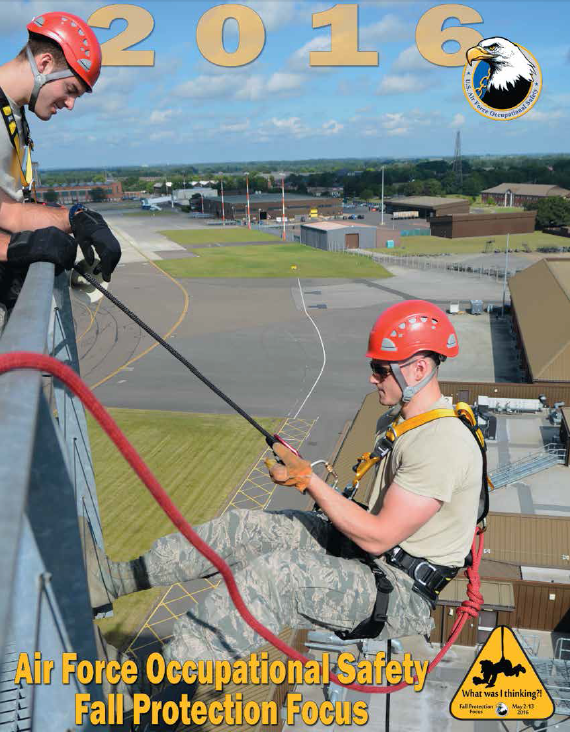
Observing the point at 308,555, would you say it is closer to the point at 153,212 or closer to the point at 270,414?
the point at 270,414

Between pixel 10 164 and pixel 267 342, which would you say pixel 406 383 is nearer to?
pixel 10 164

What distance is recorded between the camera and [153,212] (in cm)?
19500

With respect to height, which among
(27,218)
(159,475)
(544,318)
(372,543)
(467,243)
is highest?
(467,243)

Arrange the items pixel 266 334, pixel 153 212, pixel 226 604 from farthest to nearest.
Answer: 1. pixel 153 212
2. pixel 266 334
3. pixel 226 604

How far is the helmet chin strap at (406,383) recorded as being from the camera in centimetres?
605

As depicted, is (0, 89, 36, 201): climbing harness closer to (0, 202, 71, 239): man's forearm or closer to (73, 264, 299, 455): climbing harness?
(0, 202, 71, 239): man's forearm

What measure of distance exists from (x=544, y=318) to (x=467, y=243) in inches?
3025

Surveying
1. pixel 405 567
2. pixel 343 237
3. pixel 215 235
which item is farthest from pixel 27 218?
pixel 215 235

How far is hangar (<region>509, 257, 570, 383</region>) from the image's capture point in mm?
40875

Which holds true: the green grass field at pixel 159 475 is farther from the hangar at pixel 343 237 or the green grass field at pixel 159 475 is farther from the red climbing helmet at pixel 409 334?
the hangar at pixel 343 237

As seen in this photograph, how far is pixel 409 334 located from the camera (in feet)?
19.9

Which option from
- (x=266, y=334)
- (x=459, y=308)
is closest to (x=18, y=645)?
(x=266, y=334)

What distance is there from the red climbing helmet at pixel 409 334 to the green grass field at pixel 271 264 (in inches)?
3330

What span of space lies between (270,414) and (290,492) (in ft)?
35.1
